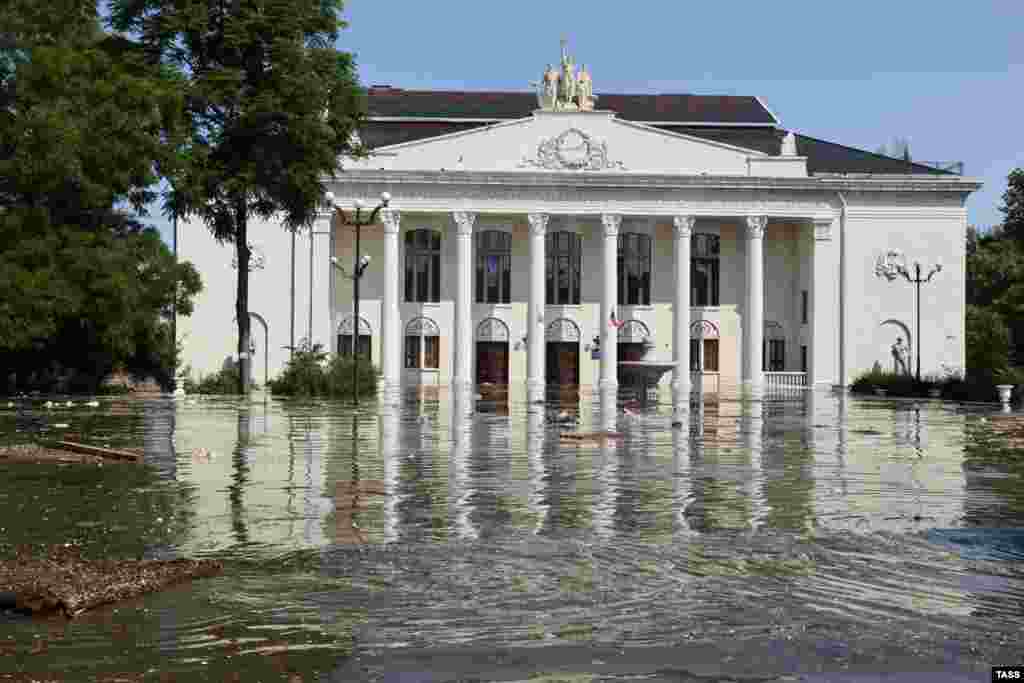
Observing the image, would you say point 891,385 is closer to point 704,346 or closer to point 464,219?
point 704,346

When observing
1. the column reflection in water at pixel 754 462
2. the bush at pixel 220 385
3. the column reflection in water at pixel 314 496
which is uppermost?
the bush at pixel 220 385

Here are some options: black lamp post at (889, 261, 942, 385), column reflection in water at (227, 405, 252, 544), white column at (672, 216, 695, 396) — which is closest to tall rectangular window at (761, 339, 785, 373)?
white column at (672, 216, 695, 396)

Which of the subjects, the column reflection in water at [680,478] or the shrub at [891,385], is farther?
the shrub at [891,385]

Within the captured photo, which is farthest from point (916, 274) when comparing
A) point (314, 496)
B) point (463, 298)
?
point (314, 496)

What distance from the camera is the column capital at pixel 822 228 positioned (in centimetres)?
7669

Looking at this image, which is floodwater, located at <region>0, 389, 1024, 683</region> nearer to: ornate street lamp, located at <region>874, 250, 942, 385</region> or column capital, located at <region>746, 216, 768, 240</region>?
column capital, located at <region>746, 216, 768, 240</region>

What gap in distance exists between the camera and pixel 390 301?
74.3 metres

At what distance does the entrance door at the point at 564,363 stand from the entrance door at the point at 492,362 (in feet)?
8.81

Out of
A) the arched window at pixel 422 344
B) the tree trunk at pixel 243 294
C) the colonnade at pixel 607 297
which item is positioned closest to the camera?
the tree trunk at pixel 243 294

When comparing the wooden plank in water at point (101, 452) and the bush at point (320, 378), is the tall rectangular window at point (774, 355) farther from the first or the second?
the wooden plank in water at point (101, 452)

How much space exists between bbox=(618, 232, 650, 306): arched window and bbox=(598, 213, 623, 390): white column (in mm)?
3175

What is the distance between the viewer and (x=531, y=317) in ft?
248

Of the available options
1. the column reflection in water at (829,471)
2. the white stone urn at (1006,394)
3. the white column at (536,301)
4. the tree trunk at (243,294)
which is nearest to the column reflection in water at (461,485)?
the column reflection in water at (829,471)

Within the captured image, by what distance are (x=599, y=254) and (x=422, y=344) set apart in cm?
1149
